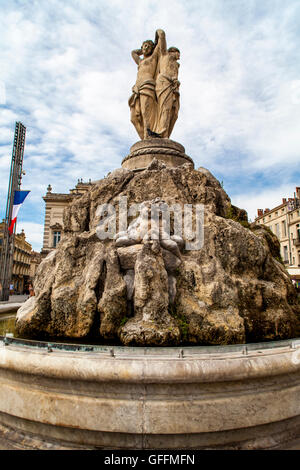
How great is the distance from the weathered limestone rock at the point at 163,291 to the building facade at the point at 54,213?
100 ft

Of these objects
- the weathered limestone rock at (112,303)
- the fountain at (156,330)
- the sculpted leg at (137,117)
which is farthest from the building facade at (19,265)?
the weathered limestone rock at (112,303)

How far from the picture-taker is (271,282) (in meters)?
5.32

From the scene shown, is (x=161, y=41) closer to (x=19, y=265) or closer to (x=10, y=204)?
(x=10, y=204)

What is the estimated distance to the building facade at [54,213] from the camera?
1371 inches

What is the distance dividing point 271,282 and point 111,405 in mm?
3748

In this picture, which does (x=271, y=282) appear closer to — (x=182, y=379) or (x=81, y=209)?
(x=182, y=379)

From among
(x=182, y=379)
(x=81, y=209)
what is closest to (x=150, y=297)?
(x=182, y=379)

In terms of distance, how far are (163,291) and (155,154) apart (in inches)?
185

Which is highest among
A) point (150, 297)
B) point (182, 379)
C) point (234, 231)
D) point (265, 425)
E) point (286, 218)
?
point (286, 218)

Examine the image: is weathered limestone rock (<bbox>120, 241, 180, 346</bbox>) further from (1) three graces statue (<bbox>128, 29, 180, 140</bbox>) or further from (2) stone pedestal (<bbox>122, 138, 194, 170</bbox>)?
(1) three graces statue (<bbox>128, 29, 180, 140</bbox>)

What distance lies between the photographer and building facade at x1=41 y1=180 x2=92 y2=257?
114 ft

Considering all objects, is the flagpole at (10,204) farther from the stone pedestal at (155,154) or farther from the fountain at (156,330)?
the fountain at (156,330)

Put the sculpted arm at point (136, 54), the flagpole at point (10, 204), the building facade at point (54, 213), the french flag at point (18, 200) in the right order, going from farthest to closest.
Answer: the building facade at point (54, 213) → the flagpole at point (10, 204) → the french flag at point (18, 200) → the sculpted arm at point (136, 54)

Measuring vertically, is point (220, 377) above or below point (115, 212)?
below
